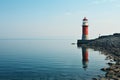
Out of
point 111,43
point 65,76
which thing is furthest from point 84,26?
point 65,76

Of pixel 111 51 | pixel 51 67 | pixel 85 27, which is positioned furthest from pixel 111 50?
pixel 51 67

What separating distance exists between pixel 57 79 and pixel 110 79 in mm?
6329

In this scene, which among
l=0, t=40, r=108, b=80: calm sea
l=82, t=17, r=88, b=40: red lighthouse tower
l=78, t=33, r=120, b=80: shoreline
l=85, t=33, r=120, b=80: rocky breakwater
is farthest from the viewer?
l=82, t=17, r=88, b=40: red lighthouse tower

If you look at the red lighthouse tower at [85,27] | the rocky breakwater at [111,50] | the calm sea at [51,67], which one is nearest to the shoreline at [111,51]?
the rocky breakwater at [111,50]

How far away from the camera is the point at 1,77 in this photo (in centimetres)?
2789

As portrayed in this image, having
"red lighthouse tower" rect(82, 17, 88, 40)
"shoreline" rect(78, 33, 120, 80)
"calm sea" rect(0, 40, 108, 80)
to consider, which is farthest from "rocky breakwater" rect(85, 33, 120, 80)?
"red lighthouse tower" rect(82, 17, 88, 40)

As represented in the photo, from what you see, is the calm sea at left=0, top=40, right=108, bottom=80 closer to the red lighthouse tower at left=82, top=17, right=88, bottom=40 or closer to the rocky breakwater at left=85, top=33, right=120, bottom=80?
the rocky breakwater at left=85, top=33, right=120, bottom=80

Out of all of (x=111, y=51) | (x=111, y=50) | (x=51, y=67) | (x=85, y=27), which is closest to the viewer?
(x=51, y=67)

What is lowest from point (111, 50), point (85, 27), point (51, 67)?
point (51, 67)

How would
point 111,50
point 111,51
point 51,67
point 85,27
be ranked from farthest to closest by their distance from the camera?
point 85,27 → point 111,50 → point 111,51 → point 51,67

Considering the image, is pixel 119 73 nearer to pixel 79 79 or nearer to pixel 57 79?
pixel 79 79

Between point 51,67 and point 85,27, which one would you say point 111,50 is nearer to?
point 85,27

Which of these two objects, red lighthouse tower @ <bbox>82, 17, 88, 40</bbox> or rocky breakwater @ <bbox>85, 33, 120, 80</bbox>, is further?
red lighthouse tower @ <bbox>82, 17, 88, 40</bbox>

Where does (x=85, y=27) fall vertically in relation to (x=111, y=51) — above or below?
above
